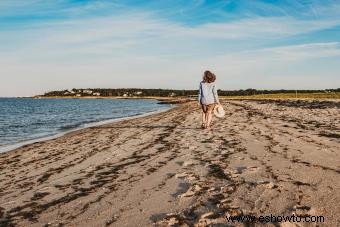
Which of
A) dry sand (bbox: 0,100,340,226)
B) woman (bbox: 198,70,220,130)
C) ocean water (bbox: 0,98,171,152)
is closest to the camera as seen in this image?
dry sand (bbox: 0,100,340,226)

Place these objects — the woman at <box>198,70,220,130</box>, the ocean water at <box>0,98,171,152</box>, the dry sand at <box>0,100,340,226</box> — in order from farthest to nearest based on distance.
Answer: the ocean water at <box>0,98,171,152</box>
the woman at <box>198,70,220,130</box>
the dry sand at <box>0,100,340,226</box>

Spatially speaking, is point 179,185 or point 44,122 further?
point 44,122

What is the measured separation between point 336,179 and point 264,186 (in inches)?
50.9

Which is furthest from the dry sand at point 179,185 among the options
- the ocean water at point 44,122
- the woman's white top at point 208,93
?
the ocean water at point 44,122

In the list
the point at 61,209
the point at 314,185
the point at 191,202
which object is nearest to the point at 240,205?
the point at 191,202

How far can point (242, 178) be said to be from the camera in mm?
6664

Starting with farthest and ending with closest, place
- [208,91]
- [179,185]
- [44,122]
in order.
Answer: [44,122], [208,91], [179,185]

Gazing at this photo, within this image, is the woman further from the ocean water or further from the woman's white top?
the ocean water

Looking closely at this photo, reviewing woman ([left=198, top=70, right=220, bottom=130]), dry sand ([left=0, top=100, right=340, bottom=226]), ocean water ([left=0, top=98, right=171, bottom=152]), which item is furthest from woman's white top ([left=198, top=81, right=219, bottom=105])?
ocean water ([left=0, top=98, right=171, bottom=152])

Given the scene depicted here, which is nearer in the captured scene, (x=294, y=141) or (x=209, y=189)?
(x=209, y=189)

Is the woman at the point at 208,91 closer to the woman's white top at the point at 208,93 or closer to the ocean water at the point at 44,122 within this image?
the woman's white top at the point at 208,93

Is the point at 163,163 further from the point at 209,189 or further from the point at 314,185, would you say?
the point at 314,185

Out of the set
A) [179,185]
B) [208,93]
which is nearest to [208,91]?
[208,93]

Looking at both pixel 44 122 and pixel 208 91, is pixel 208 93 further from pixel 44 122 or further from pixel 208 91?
pixel 44 122
